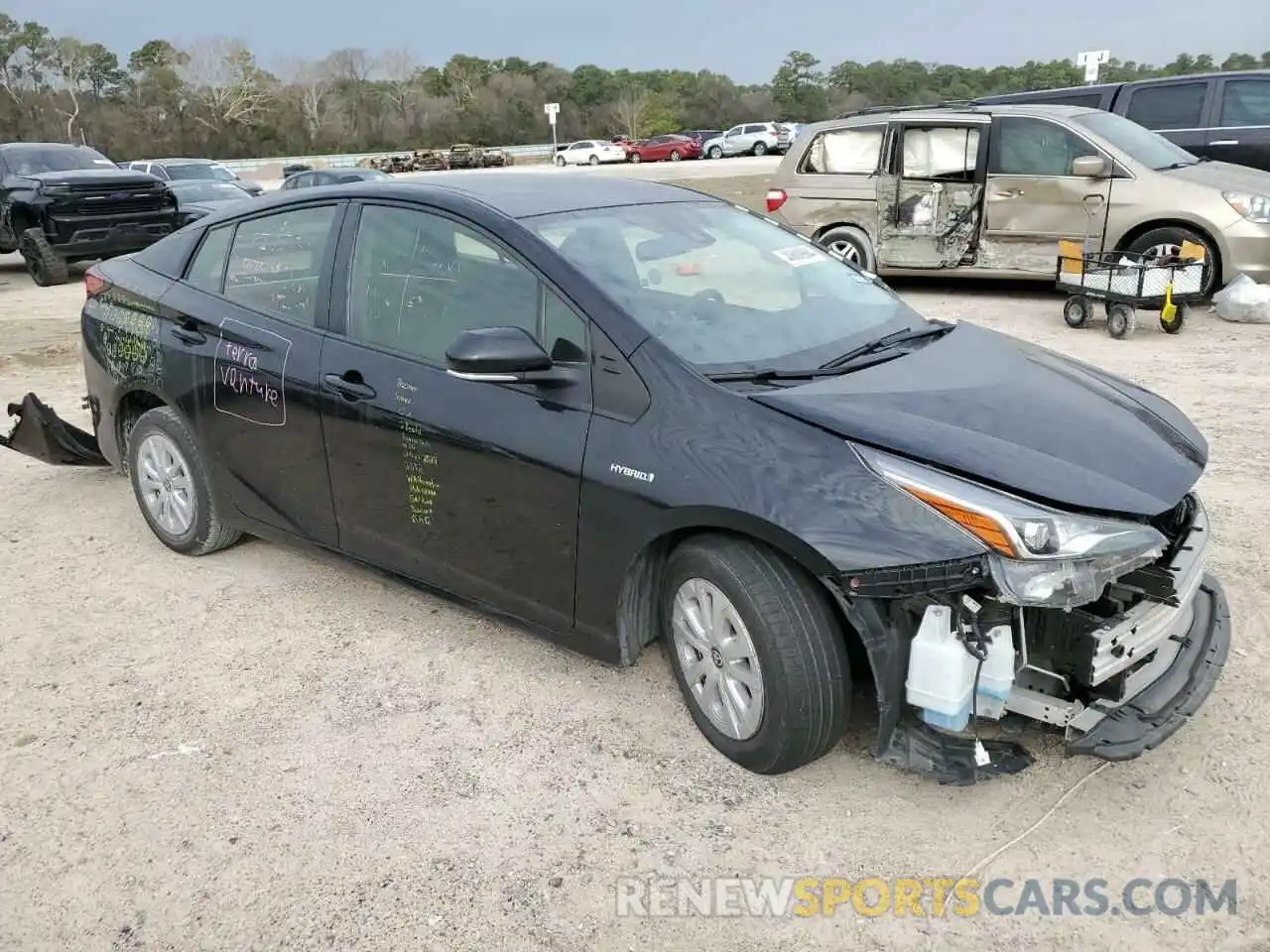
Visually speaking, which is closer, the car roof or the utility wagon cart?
the car roof

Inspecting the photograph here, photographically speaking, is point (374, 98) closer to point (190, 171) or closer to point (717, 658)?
point (190, 171)

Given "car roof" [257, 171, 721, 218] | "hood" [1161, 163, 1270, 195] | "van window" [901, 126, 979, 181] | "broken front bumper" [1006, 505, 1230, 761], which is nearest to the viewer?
"broken front bumper" [1006, 505, 1230, 761]

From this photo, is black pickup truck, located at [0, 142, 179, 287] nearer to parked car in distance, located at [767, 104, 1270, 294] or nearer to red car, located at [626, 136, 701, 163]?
parked car in distance, located at [767, 104, 1270, 294]

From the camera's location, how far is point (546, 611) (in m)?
3.43

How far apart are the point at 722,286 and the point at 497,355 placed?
0.93 m

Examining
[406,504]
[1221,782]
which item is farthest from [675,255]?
[1221,782]

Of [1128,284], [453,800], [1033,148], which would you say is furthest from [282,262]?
[1033,148]

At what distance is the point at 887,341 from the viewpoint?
12.0ft

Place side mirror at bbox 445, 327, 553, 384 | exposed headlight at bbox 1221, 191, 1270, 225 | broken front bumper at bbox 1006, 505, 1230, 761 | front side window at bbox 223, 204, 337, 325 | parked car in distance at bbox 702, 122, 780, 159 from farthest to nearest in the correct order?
parked car in distance at bbox 702, 122, 780, 159 < exposed headlight at bbox 1221, 191, 1270, 225 < front side window at bbox 223, 204, 337, 325 < side mirror at bbox 445, 327, 553, 384 < broken front bumper at bbox 1006, 505, 1230, 761

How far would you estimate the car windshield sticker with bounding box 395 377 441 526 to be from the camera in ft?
11.7

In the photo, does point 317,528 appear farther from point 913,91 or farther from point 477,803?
point 913,91

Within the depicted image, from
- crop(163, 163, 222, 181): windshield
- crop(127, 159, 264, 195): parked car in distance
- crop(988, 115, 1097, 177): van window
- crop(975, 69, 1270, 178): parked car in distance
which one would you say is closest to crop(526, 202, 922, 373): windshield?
crop(988, 115, 1097, 177): van window

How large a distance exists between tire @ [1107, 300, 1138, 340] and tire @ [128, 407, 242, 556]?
711 centimetres

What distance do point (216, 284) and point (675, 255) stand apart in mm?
2045
